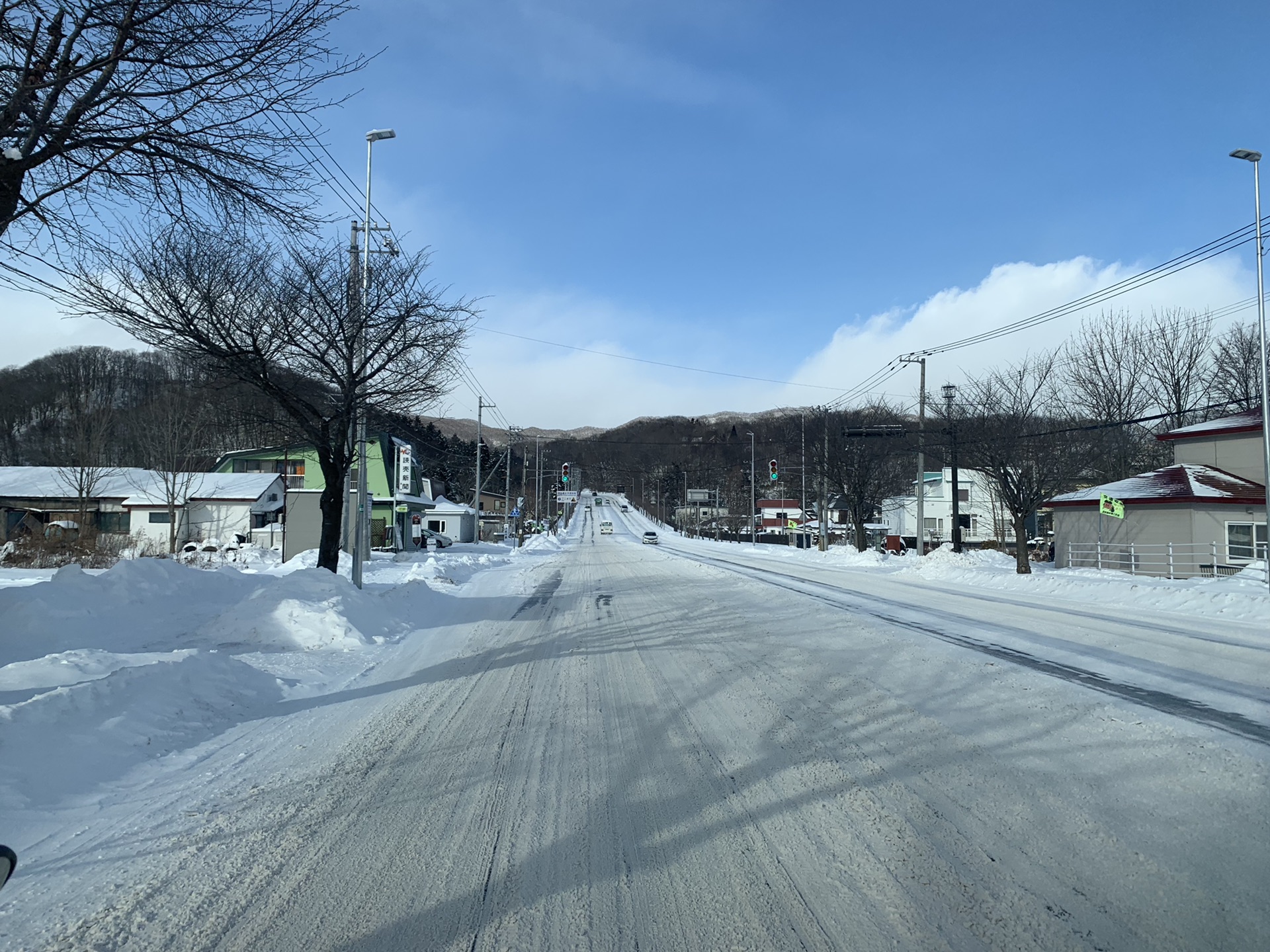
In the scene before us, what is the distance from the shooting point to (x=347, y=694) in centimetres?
827

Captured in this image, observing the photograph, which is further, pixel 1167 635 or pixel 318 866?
pixel 1167 635

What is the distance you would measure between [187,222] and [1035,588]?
21.2 metres

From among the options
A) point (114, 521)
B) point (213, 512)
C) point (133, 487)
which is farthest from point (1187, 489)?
point (114, 521)

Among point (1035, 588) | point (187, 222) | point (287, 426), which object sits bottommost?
point (1035, 588)

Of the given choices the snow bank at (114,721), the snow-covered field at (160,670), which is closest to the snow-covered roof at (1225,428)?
the snow-covered field at (160,670)

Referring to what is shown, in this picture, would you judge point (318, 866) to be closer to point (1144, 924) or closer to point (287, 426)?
point (1144, 924)

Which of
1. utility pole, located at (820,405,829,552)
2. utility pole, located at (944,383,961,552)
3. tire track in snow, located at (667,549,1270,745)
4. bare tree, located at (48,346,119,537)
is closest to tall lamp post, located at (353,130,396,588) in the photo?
tire track in snow, located at (667,549,1270,745)

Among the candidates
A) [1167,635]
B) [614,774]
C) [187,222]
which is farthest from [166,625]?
[1167,635]

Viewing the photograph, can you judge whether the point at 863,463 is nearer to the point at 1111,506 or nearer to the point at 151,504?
the point at 1111,506

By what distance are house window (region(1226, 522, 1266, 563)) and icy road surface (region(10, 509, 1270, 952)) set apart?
22255 millimetres

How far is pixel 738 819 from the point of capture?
4562mm

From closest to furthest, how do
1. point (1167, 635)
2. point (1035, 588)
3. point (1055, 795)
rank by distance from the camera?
point (1055, 795)
point (1167, 635)
point (1035, 588)

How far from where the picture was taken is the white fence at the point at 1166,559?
26.8 meters

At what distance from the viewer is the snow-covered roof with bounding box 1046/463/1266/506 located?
87.5 ft
